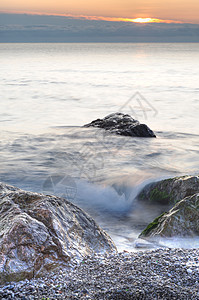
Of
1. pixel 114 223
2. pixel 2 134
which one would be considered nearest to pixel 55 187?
pixel 114 223

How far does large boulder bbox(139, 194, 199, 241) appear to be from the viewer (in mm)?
4410

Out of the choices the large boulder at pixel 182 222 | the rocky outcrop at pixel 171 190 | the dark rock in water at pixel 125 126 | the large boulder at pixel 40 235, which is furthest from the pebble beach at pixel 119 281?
the dark rock in water at pixel 125 126

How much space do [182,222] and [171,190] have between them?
137 cm

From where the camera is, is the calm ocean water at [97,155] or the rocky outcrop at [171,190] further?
the calm ocean water at [97,155]

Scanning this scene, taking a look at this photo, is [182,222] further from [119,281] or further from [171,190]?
[119,281]

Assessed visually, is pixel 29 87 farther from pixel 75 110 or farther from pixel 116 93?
pixel 75 110

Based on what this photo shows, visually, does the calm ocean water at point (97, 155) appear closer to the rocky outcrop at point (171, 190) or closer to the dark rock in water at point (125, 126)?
the rocky outcrop at point (171, 190)

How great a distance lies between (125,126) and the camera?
11492mm

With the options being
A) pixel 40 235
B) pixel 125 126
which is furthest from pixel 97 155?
pixel 40 235

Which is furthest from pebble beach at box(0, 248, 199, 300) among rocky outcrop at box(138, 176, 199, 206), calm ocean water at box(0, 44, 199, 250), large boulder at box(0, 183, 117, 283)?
rocky outcrop at box(138, 176, 199, 206)

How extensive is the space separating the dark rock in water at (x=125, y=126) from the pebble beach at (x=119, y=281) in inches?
312

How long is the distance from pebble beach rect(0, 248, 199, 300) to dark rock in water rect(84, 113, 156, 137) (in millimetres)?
7931

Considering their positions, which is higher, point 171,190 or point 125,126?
point 171,190

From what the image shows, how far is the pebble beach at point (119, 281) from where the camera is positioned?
9.32ft
